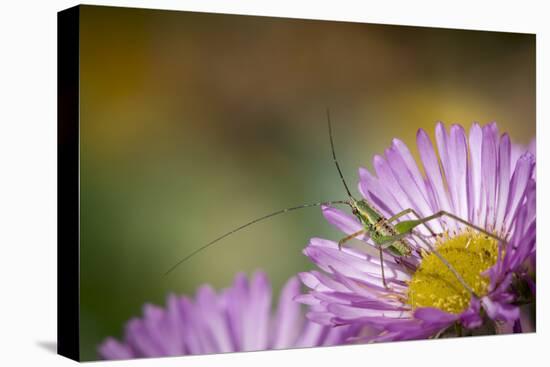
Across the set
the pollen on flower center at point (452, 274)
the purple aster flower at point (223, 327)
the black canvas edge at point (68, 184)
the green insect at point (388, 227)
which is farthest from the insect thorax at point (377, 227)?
the black canvas edge at point (68, 184)

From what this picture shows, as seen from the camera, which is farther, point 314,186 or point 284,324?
point 314,186

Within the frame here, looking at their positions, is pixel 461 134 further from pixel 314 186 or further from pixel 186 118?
pixel 186 118

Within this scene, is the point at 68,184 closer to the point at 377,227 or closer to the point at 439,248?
the point at 377,227

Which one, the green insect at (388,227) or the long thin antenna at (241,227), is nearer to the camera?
the long thin antenna at (241,227)

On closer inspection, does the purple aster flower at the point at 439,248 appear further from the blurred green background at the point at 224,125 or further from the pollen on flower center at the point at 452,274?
the blurred green background at the point at 224,125

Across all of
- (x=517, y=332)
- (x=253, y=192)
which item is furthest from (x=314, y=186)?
(x=517, y=332)

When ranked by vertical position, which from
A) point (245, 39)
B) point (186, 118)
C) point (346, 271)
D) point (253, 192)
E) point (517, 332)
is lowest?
point (517, 332)
